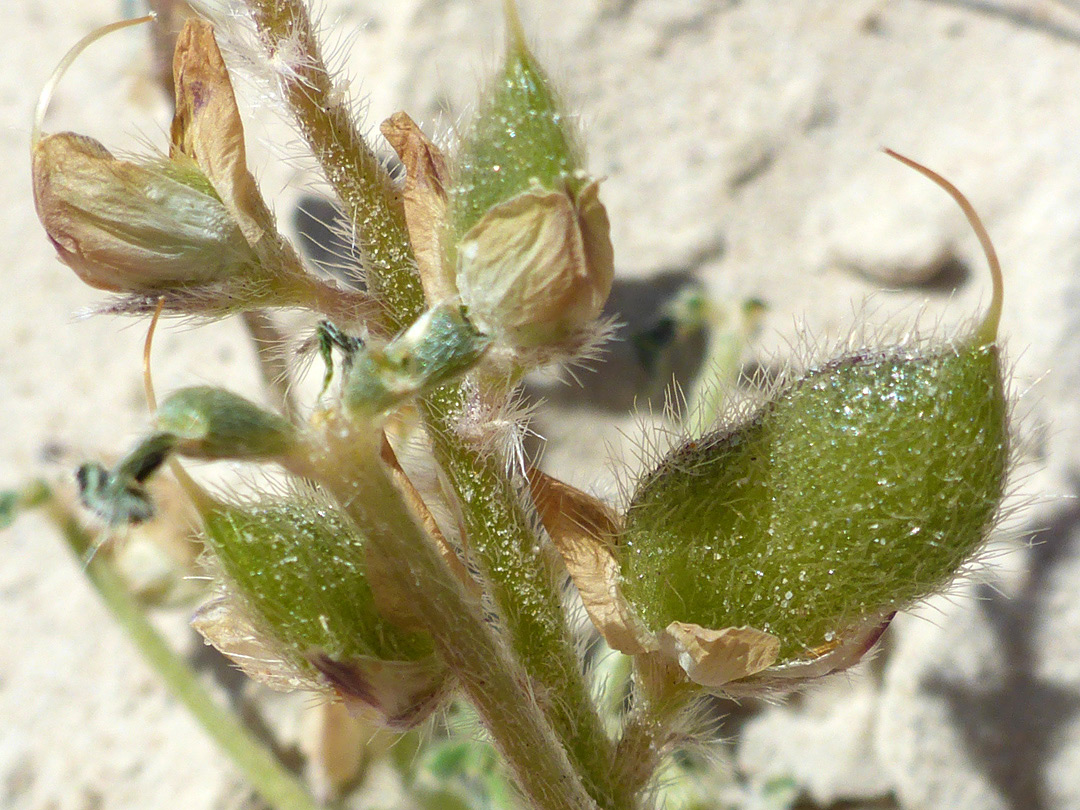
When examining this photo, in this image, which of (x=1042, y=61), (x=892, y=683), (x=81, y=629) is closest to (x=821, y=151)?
(x=1042, y=61)

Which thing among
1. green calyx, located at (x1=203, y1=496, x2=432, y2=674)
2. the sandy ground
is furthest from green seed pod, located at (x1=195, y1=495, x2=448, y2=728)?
the sandy ground

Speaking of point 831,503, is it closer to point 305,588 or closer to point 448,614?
point 448,614

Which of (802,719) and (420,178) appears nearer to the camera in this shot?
(420,178)

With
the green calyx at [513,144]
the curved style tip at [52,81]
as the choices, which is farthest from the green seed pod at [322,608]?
the curved style tip at [52,81]

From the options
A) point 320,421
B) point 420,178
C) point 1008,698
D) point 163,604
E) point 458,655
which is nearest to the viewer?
point 320,421

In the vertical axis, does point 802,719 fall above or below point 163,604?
below

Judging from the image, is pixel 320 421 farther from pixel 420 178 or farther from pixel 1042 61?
pixel 1042 61

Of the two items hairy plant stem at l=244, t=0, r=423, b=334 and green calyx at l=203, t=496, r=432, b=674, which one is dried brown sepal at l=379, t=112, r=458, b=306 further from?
green calyx at l=203, t=496, r=432, b=674
